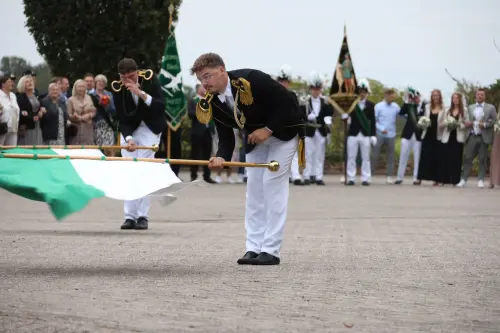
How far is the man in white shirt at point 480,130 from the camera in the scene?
27.9m

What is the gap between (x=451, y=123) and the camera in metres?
28.6

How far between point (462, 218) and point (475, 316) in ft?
30.8

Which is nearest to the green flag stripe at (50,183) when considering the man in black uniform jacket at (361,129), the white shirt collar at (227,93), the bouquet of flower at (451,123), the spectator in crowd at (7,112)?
the white shirt collar at (227,93)

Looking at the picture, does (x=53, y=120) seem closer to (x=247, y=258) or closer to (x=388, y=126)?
(x=388, y=126)

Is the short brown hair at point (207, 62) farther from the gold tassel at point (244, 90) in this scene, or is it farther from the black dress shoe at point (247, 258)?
the black dress shoe at point (247, 258)

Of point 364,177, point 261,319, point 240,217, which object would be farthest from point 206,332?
point 364,177

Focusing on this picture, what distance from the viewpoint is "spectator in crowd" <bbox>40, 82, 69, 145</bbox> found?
22.2 meters

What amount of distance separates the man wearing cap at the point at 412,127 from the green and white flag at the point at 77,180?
66.6 feet

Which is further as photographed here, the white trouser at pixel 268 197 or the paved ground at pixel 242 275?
the white trouser at pixel 268 197

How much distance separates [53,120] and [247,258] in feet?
41.2

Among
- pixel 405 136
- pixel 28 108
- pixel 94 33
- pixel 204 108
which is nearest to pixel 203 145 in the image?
pixel 405 136

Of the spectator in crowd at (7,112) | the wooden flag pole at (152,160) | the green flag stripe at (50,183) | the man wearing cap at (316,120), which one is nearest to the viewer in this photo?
the green flag stripe at (50,183)

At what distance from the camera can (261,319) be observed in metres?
7.03

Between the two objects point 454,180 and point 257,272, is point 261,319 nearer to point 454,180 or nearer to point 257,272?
point 257,272
